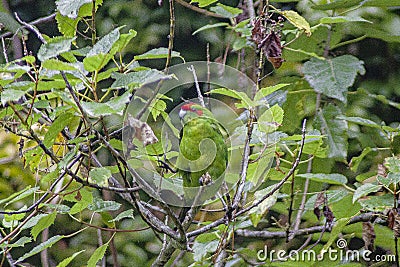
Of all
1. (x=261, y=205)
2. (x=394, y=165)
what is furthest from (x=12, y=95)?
(x=394, y=165)

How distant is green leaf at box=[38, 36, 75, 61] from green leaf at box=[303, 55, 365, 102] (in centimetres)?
73

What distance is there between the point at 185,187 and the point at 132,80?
0.27m

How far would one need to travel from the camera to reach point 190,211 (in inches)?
32.3

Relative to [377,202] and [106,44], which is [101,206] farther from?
[377,202]

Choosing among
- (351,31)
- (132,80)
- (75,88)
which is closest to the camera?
(132,80)

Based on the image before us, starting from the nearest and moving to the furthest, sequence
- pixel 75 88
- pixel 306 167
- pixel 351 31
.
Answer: pixel 75 88 → pixel 306 167 → pixel 351 31

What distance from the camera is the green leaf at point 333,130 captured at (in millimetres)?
1268

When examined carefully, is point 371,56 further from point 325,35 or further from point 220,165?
point 220,165

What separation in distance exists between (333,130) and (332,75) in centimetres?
14

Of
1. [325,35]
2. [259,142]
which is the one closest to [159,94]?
[259,142]

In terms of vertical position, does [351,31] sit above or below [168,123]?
below

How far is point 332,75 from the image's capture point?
1.23 m

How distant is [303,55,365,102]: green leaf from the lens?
120cm

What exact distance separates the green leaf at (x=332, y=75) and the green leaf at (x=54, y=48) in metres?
0.73
